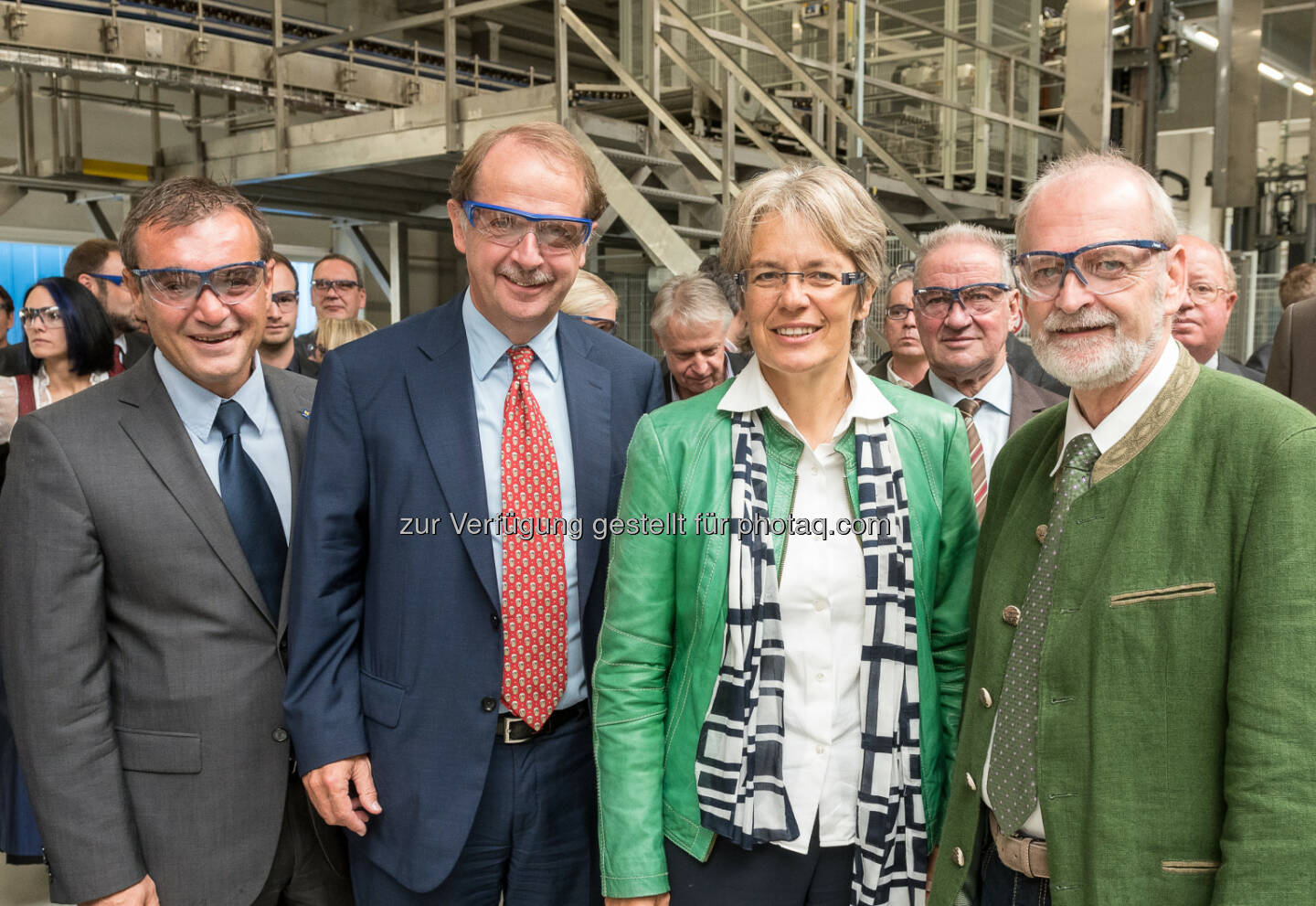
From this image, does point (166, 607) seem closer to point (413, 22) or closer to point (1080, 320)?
point (1080, 320)

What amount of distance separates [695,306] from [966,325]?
43.4 inches

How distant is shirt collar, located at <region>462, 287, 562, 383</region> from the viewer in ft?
6.29

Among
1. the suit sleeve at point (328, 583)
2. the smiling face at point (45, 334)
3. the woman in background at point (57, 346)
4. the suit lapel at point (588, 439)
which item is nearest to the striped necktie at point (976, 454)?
the suit lapel at point (588, 439)

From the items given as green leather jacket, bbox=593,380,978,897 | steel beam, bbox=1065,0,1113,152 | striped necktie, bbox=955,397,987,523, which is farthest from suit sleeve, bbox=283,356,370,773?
steel beam, bbox=1065,0,1113,152

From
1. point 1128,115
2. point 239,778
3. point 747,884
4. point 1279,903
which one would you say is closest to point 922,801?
point 747,884

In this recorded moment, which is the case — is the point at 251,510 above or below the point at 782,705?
above

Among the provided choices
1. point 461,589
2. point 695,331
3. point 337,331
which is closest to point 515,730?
point 461,589

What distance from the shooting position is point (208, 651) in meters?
1.77

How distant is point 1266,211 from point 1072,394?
11658mm

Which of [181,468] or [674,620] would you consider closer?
[674,620]

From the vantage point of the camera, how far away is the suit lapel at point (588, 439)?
6.21 ft

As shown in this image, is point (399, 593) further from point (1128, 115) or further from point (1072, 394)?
point (1128, 115)

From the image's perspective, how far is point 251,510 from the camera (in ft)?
6.11

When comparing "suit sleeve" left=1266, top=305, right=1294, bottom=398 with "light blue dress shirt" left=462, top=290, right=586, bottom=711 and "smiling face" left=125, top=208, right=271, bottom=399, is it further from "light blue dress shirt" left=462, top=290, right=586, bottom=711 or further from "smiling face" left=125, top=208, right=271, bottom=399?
"smiling face" left=125, top=208, right=271, bottom=399
